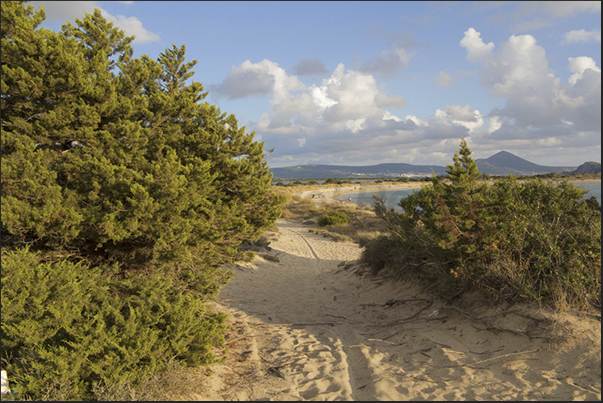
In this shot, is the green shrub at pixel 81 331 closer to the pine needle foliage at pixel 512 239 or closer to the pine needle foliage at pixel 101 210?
the pine needle foliage at pixel 101 210

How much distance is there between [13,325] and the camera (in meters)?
3.48

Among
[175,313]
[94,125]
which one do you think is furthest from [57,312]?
[94,125]

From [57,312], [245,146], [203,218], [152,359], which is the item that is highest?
[245,146]

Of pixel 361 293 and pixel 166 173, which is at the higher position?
pixel 166 173

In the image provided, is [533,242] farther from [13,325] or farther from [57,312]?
[13,325]

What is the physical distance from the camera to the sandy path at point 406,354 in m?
3.90

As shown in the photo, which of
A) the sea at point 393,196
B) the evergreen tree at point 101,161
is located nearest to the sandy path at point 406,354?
the evergreen tree at point 101,161

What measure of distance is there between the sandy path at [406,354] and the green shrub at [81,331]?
0.80 m

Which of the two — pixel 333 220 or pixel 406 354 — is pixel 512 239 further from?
pixel 333 220

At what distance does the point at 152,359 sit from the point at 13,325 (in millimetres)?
1422

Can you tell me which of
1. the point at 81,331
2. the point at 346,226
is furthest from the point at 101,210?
the point at 346,226

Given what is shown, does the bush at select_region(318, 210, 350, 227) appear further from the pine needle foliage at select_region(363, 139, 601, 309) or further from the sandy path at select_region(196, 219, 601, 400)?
the pine needle foliage at select_region(363, 139, 601, 309)

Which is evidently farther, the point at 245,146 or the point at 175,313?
the point at 245,146

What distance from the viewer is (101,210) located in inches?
187
